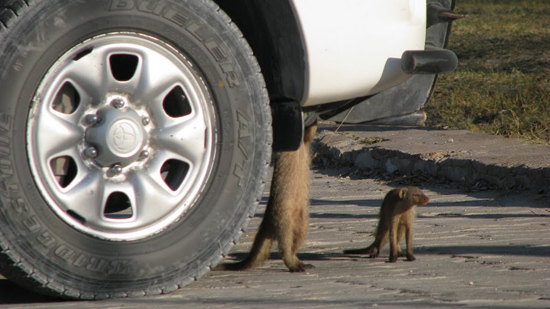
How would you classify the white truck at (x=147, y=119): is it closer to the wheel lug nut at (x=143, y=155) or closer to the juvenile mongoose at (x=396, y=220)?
the wheel lug nut at (x=143, y=155)

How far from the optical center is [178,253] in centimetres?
345

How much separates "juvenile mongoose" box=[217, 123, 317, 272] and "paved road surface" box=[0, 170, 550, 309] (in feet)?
0.27

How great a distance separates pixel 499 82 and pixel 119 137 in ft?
30.3

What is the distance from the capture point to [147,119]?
11.4 ft

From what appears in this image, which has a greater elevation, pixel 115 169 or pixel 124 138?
pixel 124 138

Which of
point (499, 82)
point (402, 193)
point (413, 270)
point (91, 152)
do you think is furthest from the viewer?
point (499, 82)

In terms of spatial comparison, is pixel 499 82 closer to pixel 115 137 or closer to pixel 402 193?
pixel 402 193

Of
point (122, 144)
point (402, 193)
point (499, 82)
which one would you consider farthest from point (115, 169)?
point (499, 82)

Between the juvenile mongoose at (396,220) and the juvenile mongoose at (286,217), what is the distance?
18.9 inches

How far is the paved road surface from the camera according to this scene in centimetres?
343

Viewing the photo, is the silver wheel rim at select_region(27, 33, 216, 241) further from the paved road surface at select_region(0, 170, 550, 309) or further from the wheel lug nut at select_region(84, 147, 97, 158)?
the paved road surface at select_region(0, 170, 550, 309)

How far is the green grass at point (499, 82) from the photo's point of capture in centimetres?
942

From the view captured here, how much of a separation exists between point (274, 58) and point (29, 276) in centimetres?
133

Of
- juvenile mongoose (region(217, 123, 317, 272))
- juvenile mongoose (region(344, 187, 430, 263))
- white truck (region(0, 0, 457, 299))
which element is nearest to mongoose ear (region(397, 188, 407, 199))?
juvenile mongoose (region(344, 187, 430, 263))
